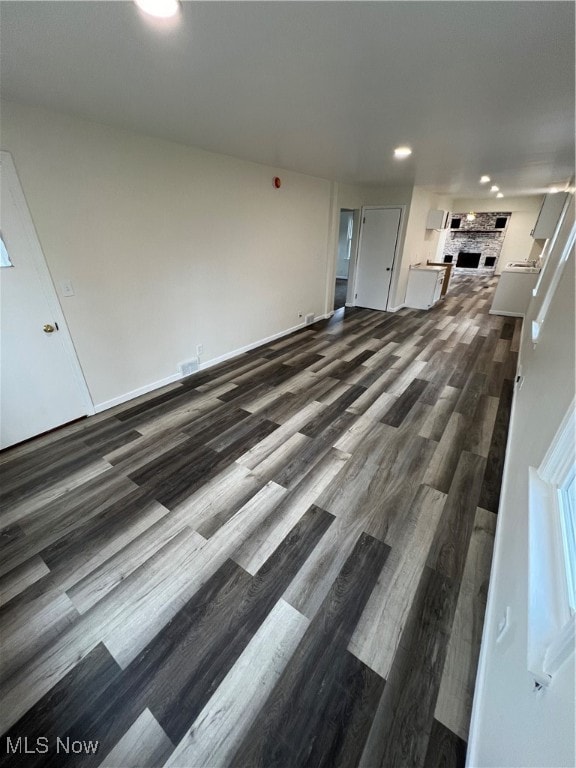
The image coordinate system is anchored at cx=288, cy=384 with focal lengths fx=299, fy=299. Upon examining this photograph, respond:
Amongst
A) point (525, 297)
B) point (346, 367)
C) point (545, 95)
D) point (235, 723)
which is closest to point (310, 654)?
point (235, 723)

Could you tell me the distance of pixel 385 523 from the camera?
6.14ft

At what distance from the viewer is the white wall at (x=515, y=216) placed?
9203mm

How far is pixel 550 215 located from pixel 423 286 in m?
2.50

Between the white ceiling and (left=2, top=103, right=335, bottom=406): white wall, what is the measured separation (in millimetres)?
268

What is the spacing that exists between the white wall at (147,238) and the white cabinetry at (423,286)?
3.33 m

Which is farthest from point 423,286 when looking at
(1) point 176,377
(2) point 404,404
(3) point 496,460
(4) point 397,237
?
(1) point 176,377

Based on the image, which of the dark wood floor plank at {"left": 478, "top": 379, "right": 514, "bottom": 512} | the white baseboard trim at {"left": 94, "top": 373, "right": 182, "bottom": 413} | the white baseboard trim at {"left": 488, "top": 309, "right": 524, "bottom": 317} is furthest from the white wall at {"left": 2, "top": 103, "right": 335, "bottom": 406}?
the white baseboard trim at {"left": 488, "top": 309, "right": 524, "bottom": 317}

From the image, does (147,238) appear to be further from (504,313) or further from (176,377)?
(504,313)

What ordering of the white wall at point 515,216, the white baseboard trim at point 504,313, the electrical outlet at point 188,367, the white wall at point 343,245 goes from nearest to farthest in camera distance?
1. the electrical outlet at point 188,367
2. the white baseboard trim at point 504,313
3. the white wall at point 515,216
4. the white wall at point 343,245

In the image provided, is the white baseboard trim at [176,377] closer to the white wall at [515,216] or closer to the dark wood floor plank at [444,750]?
the dark wood floor plank at [444,750]

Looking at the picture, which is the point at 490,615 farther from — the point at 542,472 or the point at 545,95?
the point at 545,95

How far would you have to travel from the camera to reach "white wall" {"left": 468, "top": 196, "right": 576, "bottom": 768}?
652 mm

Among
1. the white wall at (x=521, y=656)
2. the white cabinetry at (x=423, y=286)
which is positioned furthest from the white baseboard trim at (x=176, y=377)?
the white wall at (x=521, y=656)

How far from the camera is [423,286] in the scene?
22.1ft
